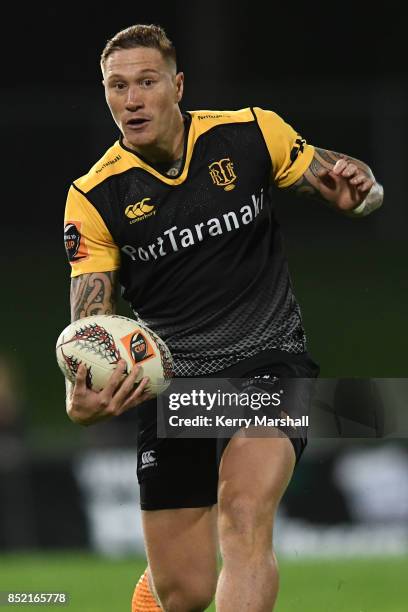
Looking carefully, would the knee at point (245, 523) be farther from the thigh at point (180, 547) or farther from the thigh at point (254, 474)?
the thigh at point (180, 547)

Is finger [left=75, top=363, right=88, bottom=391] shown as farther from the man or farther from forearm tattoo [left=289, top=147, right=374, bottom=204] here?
forearm tattoo [left=289, top=147, right=374, bottom=204]

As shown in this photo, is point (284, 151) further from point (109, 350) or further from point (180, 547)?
point (180, 547)

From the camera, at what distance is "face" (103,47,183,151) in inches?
231

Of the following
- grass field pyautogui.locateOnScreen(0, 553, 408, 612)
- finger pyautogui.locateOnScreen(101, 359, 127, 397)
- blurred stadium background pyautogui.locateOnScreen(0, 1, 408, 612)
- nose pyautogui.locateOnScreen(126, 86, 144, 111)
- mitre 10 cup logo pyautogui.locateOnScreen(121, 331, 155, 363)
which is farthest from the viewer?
blurred stadium background pyautogui.locateOnScreen(0, 1, 408, 612)

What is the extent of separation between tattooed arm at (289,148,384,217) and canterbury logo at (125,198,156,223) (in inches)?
26.0

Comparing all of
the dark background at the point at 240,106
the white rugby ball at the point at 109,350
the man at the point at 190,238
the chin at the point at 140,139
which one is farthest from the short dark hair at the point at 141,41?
the dark background at the point at 240,106

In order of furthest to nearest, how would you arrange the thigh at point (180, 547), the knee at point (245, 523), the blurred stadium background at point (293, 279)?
the blurred stadium background at point (293, 279)
the thigh at point (180, 547)
the knee at point (245, 523)

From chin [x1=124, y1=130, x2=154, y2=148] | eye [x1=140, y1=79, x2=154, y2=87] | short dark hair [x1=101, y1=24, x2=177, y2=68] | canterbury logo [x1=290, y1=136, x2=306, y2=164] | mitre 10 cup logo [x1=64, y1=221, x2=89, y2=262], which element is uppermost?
short dark hair [x1=101, y1=24, x2=177, y2=68]

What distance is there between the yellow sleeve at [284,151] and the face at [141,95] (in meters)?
0.44

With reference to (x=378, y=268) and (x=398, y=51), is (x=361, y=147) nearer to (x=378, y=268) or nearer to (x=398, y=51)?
(x=378, y=268)

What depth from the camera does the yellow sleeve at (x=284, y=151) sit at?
6109 mm

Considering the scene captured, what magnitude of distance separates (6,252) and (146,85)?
45.3 ft

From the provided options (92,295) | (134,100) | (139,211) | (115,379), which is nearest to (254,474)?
(115,379)

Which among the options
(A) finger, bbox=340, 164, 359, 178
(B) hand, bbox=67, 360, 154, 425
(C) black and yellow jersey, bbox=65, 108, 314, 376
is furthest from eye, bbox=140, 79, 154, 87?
(B) hand, bbox=67, 360, 154, 425
